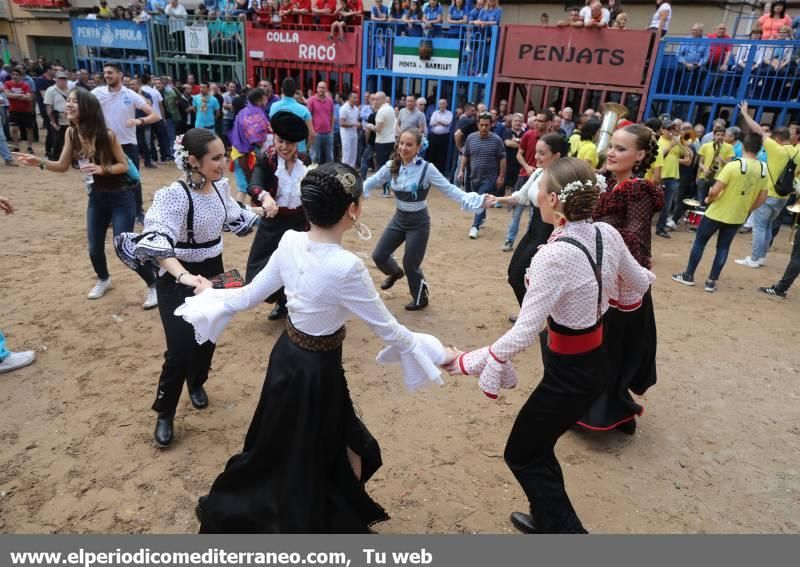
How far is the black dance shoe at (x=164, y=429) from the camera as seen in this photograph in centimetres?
346

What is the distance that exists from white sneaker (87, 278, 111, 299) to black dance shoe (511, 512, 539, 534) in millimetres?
4697

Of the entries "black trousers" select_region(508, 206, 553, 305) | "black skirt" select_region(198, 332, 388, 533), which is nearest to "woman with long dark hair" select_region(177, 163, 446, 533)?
"black skirt" select_region(198, 332, 388, 533)

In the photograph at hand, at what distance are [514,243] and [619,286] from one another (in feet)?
16.6

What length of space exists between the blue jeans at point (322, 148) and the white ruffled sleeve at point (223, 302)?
9.42m

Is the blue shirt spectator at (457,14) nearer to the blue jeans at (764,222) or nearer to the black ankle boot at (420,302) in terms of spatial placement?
the blue jeans at (764,222)

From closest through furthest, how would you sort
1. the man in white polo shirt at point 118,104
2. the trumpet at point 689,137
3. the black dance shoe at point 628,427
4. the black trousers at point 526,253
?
the black dance shoe at point 628,427 → the black trousers at point 526,253 → the man in white polo shirt at point 118,104 → the trumpet at point 689,137

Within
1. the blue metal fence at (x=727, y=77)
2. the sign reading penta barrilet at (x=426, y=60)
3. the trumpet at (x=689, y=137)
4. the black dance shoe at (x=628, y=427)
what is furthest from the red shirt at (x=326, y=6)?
the black dance shoe at (x=628, y=427)

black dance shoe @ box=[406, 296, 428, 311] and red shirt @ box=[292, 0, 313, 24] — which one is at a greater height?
red shirt @ box=[292, 0, 313, 24]

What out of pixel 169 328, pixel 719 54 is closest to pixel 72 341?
pixel 169 328

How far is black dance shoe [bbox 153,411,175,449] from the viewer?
11.4 ft

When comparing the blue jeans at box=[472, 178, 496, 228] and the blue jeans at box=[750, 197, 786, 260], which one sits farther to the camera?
the blue jeans at box=[472, 178, 496, 228]

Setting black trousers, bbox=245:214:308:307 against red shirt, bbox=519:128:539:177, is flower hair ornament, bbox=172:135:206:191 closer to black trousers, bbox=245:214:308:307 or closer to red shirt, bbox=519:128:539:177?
black trousers, bbox=245:214:308:307

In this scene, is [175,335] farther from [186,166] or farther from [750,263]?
[750,263]

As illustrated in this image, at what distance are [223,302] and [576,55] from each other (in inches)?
434
